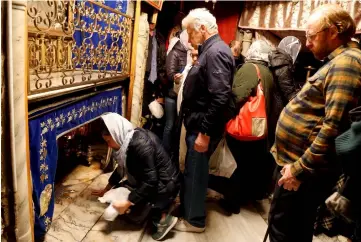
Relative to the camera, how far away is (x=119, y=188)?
8.48 feet

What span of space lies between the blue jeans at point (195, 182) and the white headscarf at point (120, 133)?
55 centimetres

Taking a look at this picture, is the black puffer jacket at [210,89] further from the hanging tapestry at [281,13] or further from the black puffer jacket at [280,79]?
the hanging tapestry at [281,13]

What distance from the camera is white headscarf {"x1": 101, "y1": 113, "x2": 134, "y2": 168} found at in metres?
2.37

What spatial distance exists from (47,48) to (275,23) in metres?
3.51

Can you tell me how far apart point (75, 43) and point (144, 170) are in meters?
1.21

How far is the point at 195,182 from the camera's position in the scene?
257cm

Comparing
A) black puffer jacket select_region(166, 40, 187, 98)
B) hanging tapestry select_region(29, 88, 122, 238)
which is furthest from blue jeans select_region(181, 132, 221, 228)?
black puffer jacket select_region(166, 40, 187, 98)

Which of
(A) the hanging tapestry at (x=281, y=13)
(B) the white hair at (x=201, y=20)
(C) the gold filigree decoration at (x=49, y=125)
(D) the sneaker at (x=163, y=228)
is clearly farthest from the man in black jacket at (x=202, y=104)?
(A) the hanging tapestry at (x=281, y=13)

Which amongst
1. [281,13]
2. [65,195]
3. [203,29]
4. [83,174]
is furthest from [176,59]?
[65,195]

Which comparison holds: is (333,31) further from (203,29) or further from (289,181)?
(203,29)

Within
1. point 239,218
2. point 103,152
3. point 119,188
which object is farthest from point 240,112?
point 103,152

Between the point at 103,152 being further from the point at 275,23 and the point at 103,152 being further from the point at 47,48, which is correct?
the point at 275,23

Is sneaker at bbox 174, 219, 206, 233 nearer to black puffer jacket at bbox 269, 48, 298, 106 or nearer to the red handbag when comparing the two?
the red handbag

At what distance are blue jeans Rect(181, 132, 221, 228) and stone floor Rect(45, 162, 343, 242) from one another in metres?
0.18
